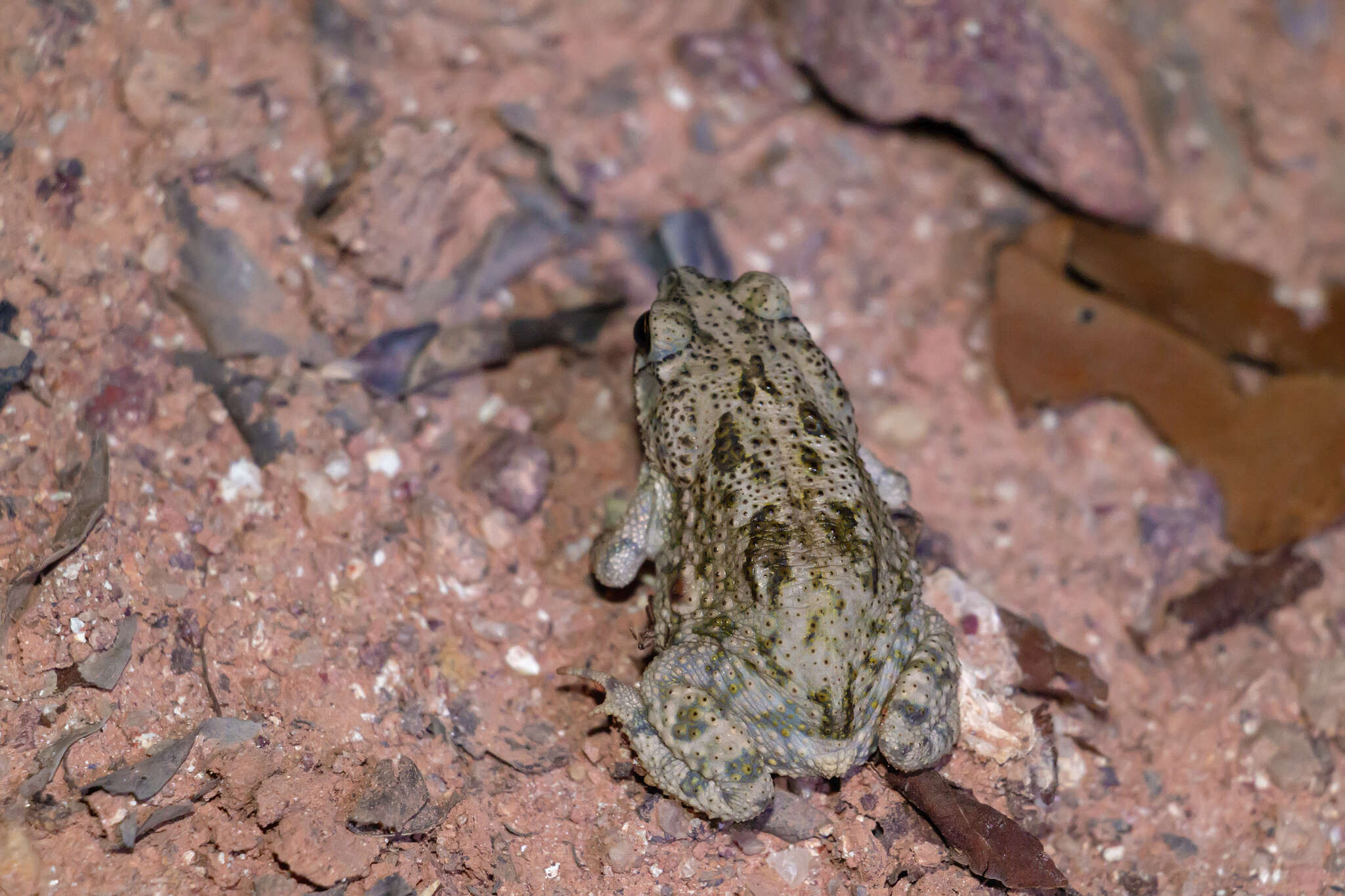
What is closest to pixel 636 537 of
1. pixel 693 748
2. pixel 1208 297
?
pixel 693 748

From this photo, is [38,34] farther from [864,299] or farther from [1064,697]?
[1064,697]

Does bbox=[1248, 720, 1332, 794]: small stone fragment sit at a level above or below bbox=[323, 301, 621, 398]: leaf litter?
below

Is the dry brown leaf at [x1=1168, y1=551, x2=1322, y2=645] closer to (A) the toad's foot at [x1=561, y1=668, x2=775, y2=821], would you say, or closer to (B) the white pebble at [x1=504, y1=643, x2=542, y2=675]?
(A) the toad's foot at [x1=561, y1=668, x2=775, y2=821]

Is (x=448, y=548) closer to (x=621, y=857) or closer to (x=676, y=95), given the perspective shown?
(x=621, y=857)

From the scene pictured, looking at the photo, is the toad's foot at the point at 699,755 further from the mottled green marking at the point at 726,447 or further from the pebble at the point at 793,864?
the mottled green marking at the point at 726,447

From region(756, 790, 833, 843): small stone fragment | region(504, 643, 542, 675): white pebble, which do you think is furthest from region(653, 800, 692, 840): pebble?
region(504, 643, 542, 675): white pebble
